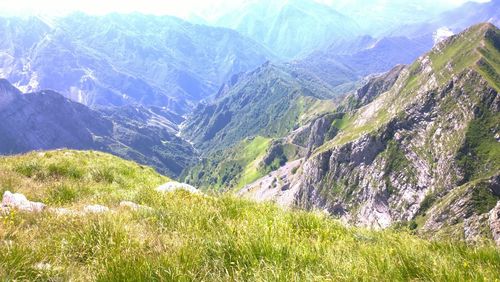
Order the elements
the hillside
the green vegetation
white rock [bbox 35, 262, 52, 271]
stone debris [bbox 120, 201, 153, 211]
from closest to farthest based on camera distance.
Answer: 1. the hillside
2. white rock [bbox 35, 262, 52, 271]
3. stone debris [bbox 120, 201, 153, 211]
4. the green vegetation

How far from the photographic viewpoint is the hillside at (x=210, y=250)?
503 cm

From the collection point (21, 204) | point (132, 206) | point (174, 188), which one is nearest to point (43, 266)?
point (21, 204)

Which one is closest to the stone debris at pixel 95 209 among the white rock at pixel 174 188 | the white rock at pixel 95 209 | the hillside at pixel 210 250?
the white rock at pixel 95 209

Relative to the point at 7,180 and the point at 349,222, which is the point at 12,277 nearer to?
the point at 349,222

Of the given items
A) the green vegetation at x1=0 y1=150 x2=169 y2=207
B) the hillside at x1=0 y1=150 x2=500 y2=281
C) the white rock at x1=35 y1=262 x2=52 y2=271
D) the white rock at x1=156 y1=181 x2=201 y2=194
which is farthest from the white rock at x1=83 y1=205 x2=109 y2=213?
the white rock at x1=156 y1=181 x2=201 y2=194

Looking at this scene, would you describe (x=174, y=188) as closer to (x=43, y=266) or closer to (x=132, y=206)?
(x=132, y=206)

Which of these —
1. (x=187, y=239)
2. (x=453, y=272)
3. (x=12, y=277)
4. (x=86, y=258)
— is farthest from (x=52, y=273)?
(x=453, y=272)

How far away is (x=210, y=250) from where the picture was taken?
19.5 ft

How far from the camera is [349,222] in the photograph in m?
9.37

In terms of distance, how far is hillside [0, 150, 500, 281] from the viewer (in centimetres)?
503

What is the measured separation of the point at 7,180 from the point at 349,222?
1027 centimetres

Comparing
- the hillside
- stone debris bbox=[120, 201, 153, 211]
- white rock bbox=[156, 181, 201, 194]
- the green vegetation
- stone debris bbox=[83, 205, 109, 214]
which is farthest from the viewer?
white rock bbox=[156, 181, 201, 194]

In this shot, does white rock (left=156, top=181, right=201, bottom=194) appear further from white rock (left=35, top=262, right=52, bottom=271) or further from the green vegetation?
white rock (left=35, top=262, right=52, bottom=271)

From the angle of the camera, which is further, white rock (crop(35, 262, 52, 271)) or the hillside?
white rock (crop(35, 262, 52, 271))
